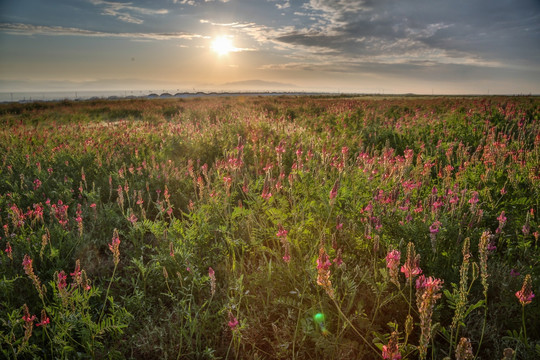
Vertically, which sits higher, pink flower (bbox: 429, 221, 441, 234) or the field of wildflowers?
pink flower (bbox: 429, 221, 441, 234)

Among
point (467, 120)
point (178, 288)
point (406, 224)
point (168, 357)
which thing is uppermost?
point (467, 120)

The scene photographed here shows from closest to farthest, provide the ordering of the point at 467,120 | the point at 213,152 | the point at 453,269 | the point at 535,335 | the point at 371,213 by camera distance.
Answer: the point at 535,335
the point at 453,269
the point at 371,213
the point at 213,152
the point at 467,120

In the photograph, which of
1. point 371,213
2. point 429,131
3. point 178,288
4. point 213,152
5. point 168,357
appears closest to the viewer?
point 168,357

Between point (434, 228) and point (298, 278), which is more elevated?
point (434, 228)

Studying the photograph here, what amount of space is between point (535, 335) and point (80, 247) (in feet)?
13.6

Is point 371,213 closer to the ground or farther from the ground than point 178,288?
farther from the ground

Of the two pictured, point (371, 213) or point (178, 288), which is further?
point (178, 288)

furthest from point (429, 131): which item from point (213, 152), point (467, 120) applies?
point (213, 152)

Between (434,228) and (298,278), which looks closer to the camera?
(434,228)

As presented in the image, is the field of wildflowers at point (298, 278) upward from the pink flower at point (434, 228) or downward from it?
downward

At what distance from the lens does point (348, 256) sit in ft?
9.43

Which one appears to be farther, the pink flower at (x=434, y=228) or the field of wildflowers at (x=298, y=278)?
the pink flower at (x=434, y=228)

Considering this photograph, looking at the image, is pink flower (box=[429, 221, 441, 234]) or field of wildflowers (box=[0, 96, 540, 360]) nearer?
field of wildflowers (box=[0, 96, 540, 360])

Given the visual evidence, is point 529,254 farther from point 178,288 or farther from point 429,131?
point 429,131
